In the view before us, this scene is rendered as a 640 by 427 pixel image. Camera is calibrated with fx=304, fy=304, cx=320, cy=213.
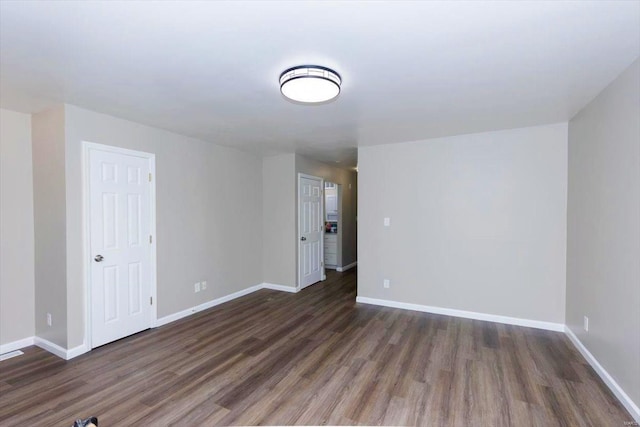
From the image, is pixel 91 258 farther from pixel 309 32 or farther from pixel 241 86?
pixel 309 32

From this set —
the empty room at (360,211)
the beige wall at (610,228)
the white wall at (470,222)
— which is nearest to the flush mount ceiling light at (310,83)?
the empty room at (360,211)

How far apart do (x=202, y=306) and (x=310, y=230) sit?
7.34 ft

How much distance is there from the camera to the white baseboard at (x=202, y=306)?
374 centimetres

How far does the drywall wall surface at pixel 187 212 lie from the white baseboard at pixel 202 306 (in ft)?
0.18

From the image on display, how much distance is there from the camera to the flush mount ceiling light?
2.00 meters

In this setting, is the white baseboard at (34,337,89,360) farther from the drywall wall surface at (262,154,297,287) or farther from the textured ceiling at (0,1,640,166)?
the drywall wall surface at (262,154,297,287)

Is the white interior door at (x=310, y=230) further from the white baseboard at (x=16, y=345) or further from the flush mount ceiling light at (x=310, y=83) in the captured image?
the white baseboard at (x=16, y=345)

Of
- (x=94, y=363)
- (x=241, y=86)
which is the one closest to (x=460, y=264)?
(x=241, y=86)

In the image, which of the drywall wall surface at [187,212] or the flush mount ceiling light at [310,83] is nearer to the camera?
the flush mount ceiling light at [310,83]

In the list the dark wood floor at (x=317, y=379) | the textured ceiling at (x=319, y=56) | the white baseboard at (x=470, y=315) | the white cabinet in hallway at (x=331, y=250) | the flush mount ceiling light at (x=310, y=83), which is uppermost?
the textured ceiling at (x=319, y=56)

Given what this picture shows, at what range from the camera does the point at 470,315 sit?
3910 mm

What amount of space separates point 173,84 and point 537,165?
12.7ft

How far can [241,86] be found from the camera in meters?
2.37

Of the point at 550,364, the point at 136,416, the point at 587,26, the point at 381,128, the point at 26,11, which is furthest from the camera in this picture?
the point at 381,128
